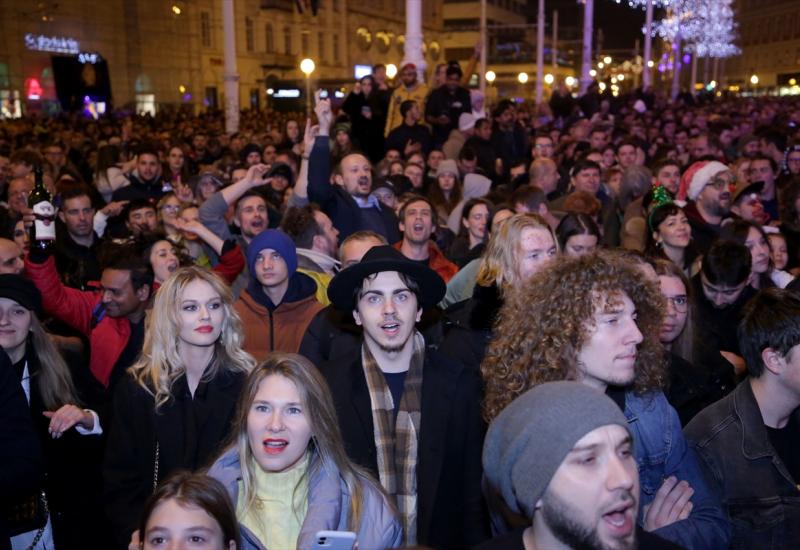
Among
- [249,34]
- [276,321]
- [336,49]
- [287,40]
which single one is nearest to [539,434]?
[276,321]

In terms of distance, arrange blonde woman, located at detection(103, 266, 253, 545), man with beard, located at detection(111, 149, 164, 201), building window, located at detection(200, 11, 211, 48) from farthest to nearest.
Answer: building window, located at detection(200, 11, 211, 48) → man with beard, located at detection(111, 149, 164, 201) → blonde woman, located at detection(103, 266, 253, 545)

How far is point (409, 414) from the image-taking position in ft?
12.8

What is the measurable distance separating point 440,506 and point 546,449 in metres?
1.57

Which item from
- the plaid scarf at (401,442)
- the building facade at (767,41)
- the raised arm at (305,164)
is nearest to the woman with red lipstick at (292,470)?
the plaid scarf at (401,442)

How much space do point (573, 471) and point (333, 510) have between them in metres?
1.20

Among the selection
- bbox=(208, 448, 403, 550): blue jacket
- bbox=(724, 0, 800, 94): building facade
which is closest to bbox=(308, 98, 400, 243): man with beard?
bbox=(208, 448, 403, 550): blue jacket

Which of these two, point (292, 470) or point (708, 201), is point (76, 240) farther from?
point (708, 201)

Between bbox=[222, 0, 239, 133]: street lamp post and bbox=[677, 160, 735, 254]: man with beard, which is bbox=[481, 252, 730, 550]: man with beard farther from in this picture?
bbox=[222, 0, 239, 133]: street lamp post

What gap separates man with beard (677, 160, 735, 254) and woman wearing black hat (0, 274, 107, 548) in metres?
5.19

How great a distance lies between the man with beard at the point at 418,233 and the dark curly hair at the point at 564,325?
3314 millimetres

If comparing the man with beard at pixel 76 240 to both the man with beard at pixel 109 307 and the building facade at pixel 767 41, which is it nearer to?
the man with beard at pixel 109 307

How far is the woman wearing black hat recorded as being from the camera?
163 inches

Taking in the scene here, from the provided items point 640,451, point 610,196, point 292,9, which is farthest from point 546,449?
point 292,9

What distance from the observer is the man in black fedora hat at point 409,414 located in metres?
3.84
